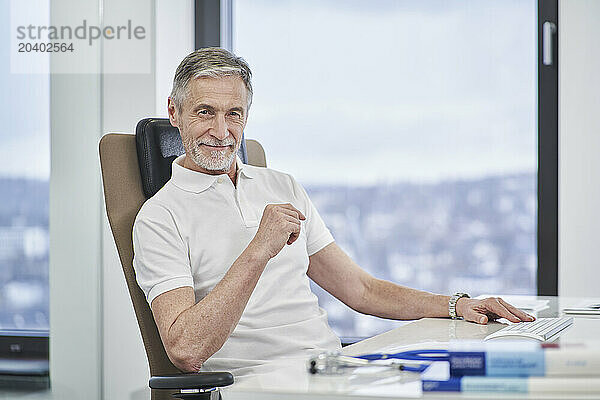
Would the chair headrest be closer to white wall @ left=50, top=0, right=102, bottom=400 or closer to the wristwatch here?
the wristwatch

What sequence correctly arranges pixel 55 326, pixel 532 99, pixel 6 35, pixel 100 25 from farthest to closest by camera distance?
1. pixel 532 99
2. pixel 100 25
3. pixel 55 326
4. pixel 6 35

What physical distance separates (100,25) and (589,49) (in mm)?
1758

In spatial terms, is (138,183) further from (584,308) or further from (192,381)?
(584,308)

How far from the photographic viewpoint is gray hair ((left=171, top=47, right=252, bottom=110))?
183cm

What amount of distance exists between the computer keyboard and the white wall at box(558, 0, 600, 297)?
1.30m

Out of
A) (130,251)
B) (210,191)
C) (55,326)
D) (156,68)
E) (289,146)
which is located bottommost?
(55,326)

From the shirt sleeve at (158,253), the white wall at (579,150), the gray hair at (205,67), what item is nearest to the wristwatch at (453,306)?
the shirt sleeve at (158,253)

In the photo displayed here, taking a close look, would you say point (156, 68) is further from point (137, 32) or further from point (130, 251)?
point (130, 251)

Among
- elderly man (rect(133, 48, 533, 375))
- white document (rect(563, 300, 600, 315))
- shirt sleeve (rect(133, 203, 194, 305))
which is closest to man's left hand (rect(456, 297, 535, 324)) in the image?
elderly man (rect(133, 48, 533, 375))

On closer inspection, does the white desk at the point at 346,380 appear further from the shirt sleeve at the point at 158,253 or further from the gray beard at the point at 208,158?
the gray beard at the point at 208,158

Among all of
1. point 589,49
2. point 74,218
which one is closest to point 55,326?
point 74,218

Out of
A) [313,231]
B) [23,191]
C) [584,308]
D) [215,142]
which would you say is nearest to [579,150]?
[584,308]

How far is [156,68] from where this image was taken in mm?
2957

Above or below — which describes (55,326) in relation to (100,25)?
below
